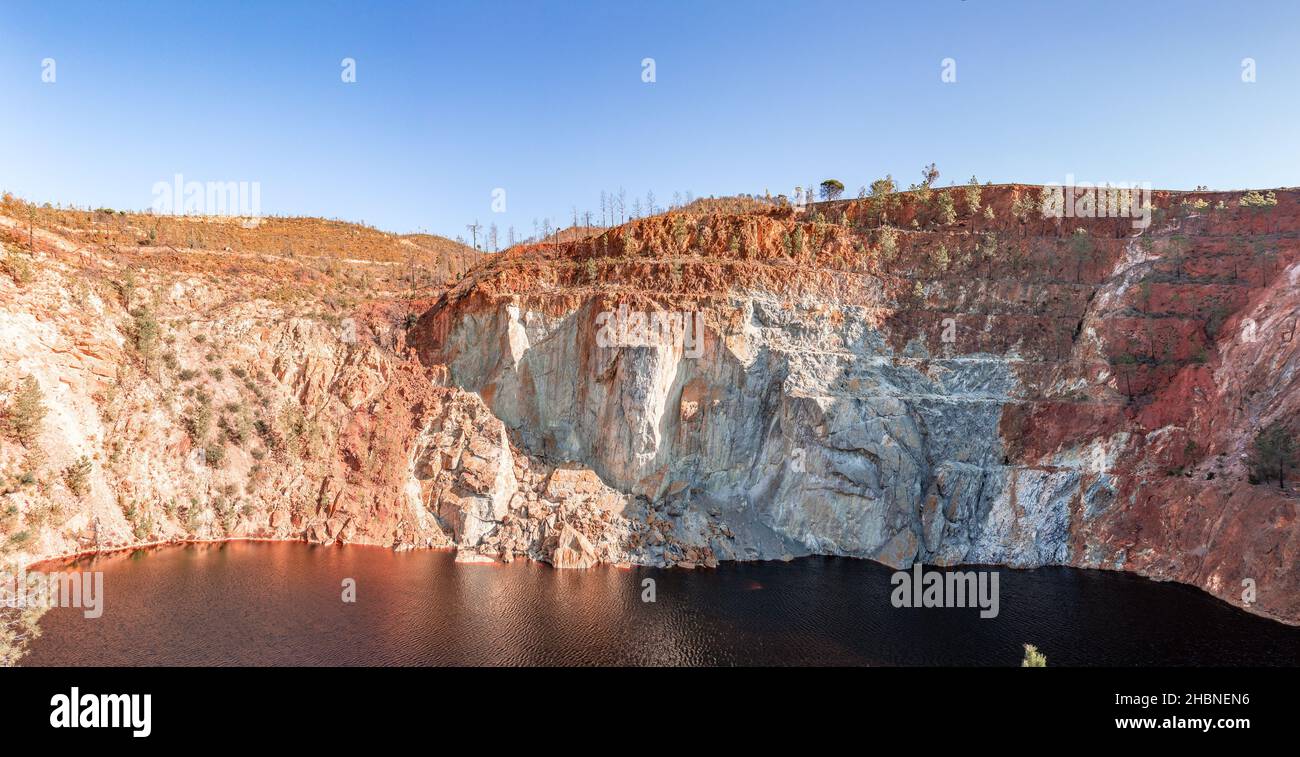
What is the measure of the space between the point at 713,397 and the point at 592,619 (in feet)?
58.8

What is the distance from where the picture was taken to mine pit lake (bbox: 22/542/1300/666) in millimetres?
24109

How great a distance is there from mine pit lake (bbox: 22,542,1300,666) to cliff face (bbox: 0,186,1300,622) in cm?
308

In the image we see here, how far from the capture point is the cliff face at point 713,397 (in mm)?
35438

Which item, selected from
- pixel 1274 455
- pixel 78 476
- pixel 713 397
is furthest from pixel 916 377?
pixel 78 476

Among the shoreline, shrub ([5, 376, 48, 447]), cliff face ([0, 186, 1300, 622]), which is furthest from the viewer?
cliff face ([0, 186, 1300, 622])

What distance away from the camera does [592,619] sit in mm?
27359

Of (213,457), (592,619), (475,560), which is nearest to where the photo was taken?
(592,619)

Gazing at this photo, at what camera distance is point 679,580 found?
1302 inches

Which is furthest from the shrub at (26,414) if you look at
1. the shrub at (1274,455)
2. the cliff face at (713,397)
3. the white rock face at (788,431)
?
the shrub at (1274,455)

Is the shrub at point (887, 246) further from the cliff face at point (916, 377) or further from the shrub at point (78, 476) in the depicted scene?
the shrub at point (78, 476)

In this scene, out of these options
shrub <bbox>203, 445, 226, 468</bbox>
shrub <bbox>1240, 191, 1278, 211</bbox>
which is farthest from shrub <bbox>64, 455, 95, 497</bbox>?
shrub <bbox>1240, 191, 1278, 211</bbox>

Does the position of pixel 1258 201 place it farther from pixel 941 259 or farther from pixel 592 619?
pixel 592 619

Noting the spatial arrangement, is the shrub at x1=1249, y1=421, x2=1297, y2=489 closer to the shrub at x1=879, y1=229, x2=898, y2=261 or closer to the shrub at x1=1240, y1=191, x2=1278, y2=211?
the shrub at x1=1240, y1=191, x2=1278, y2=211
